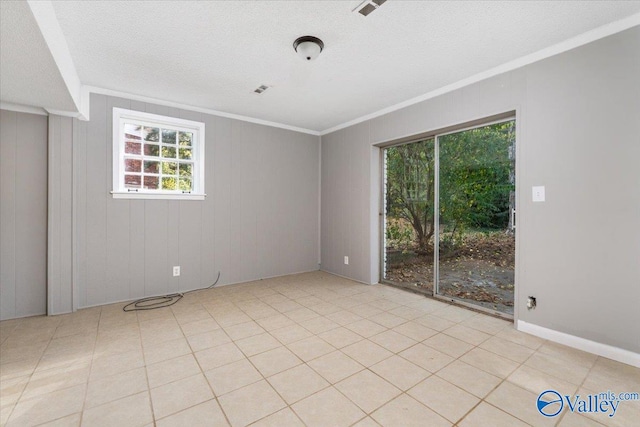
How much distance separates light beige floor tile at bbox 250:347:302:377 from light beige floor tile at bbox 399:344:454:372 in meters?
0.84

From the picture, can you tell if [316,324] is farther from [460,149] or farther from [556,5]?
[556,5]

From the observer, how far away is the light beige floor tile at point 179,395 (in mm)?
1569

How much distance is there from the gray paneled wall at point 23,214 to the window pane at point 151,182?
91 centimetres

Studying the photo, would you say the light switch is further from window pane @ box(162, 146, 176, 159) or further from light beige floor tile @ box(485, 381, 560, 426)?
window pane @ box(162, 146, 176, 159)

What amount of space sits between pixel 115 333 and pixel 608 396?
363 cm

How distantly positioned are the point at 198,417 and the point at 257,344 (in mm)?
811

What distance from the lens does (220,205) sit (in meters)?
3.98

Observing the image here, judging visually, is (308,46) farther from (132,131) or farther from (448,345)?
(448,345)

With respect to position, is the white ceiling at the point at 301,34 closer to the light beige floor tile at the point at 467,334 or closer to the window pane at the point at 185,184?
the window pane at the point at 185,184

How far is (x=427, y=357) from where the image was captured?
210 cm

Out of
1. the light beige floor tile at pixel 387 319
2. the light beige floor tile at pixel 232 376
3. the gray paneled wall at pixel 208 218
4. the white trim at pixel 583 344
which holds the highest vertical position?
the gray paneled wall at pixel 208 218

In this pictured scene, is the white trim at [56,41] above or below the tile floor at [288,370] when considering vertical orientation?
above

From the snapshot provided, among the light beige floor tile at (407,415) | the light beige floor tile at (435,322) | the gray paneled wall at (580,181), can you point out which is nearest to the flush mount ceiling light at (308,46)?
the gray paneled wall at (580,181)

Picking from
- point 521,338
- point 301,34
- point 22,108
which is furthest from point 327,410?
point 22,108
